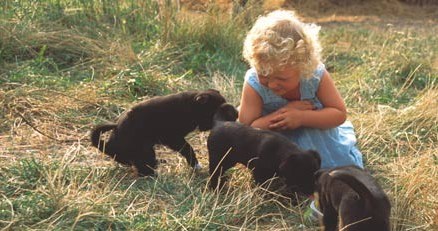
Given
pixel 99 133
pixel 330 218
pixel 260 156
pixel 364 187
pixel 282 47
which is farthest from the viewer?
pixel 99 133

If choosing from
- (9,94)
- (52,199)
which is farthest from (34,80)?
(52,199)

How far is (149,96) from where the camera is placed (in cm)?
545

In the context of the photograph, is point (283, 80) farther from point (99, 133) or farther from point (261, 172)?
point (99, 133)

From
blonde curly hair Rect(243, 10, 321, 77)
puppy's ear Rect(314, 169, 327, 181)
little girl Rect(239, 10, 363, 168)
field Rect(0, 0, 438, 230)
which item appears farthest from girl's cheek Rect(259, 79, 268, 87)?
puppy's ear Rect(314, 169, 327, 181)

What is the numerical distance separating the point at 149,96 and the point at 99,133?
4.86ft

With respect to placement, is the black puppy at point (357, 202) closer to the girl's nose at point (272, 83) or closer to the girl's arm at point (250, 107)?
the girl's nose at point (272, 83)

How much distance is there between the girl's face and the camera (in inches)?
148

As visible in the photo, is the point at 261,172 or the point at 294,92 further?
the point at 294,92

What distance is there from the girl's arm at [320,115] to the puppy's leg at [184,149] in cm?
56

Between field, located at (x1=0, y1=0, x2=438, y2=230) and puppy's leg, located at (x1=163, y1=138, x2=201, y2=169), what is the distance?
101 millimetres

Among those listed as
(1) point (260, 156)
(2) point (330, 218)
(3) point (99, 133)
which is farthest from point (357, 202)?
(3) point (99, 133)

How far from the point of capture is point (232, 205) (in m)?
3.38

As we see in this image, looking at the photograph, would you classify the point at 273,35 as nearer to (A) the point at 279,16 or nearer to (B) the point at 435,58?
(A) the point at 279,16

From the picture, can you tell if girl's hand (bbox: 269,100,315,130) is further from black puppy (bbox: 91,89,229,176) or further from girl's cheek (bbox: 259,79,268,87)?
black puppy (bbox: 91,89,229,176)
